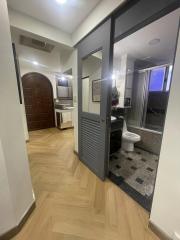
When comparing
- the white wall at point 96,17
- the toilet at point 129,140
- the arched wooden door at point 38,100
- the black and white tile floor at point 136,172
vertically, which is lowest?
the black and white tile floor at point 136,172

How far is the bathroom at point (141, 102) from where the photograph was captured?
175 cm

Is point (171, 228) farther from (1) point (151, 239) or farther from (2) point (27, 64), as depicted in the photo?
(2) point (27, 64)

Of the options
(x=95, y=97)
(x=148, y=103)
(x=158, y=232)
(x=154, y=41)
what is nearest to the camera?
(x=158, y=232)

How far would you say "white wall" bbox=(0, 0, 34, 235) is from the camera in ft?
2.92

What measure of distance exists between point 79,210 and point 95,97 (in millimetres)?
1516

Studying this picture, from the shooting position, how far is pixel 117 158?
2.31m

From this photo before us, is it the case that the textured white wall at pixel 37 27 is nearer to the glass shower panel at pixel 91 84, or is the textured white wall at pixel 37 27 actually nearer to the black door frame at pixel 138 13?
the glass shower panel at pixel 91 84

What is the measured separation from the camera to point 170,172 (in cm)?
92

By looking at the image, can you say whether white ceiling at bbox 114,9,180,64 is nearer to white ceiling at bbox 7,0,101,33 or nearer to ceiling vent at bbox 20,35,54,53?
white ceiling at bbox 7,0,101,33

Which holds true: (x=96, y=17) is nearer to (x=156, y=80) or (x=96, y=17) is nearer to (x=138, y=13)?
(x=138, y=13)

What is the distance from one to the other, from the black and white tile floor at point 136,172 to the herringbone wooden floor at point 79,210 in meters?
0.15

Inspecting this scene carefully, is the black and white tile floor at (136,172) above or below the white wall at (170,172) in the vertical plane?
below

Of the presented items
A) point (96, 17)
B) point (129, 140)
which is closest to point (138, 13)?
point (96, 17)

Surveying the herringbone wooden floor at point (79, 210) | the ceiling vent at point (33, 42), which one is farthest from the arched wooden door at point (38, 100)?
the herringbone wooden floor at point (79, 210)
